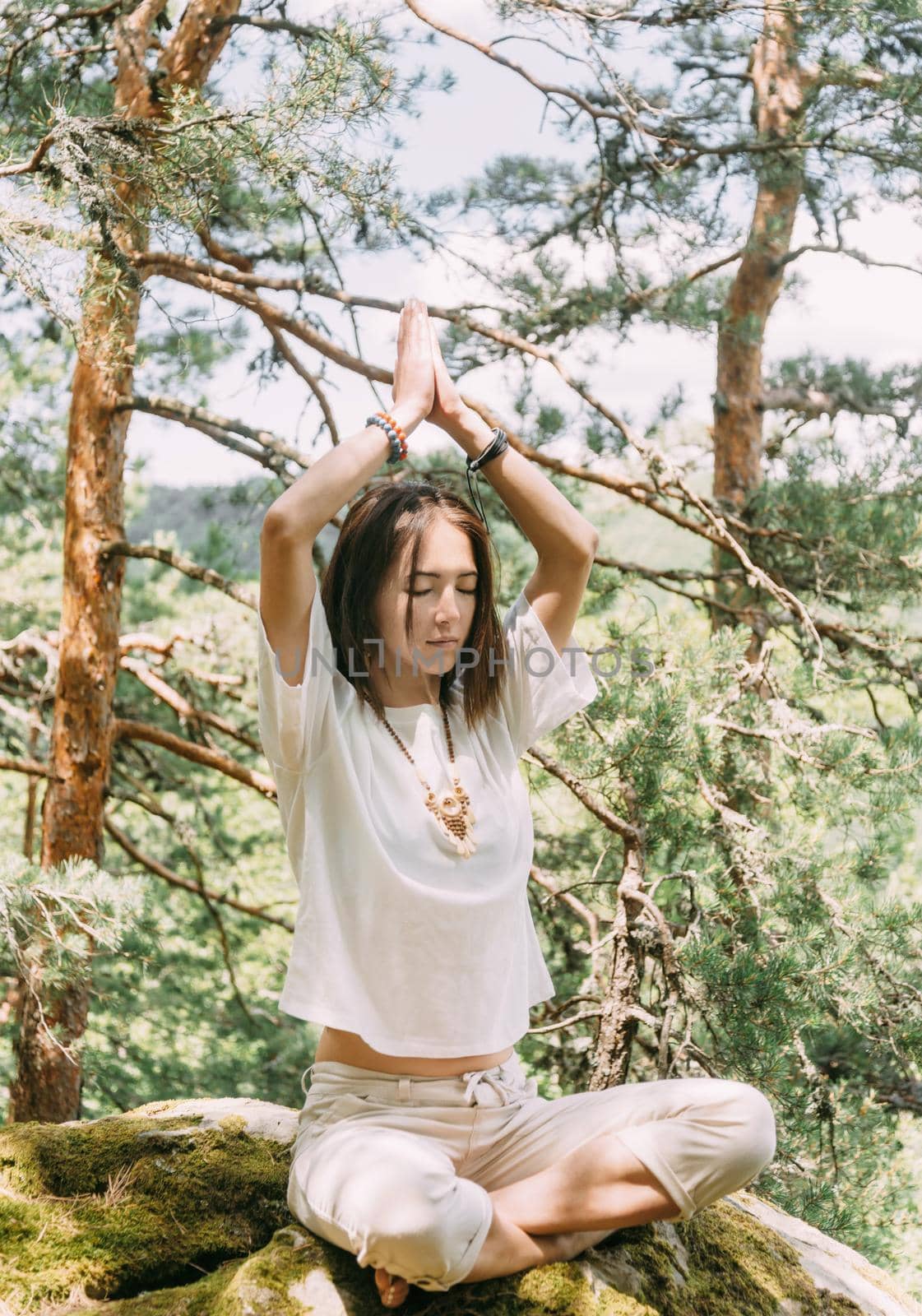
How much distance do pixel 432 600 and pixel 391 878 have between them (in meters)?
0.44

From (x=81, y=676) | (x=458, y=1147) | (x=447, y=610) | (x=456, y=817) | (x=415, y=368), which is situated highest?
(x=415, y=368)

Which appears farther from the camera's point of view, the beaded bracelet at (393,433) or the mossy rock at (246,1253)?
the beaded bracelet at (393,433)

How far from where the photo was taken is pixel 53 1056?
360cm

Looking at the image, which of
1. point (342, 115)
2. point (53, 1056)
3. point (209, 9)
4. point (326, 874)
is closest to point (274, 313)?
point (342, 115)

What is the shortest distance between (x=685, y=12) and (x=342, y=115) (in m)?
1.13

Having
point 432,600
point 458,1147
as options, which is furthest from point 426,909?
point 432,600

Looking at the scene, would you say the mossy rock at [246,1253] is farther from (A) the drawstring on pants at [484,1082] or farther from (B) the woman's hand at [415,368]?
(B) the woman's hand at [415,368]

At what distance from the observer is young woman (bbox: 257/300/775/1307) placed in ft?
5.52

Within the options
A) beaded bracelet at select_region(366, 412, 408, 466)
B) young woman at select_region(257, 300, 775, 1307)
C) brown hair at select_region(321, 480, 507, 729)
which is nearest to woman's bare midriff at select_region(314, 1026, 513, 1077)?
young woman at select_region(257, 300, 775, 1307)

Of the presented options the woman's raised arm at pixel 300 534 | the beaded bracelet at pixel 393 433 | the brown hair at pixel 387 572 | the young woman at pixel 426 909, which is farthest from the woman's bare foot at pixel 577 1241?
the beaded bracelet at pixel 393 433

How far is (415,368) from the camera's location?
1.97 meters

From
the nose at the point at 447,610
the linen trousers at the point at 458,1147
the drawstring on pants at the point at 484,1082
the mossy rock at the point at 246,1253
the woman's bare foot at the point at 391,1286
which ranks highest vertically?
the nose at the point at 447,610

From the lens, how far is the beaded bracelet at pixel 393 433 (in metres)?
1.86

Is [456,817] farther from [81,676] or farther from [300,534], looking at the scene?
[81,676]
